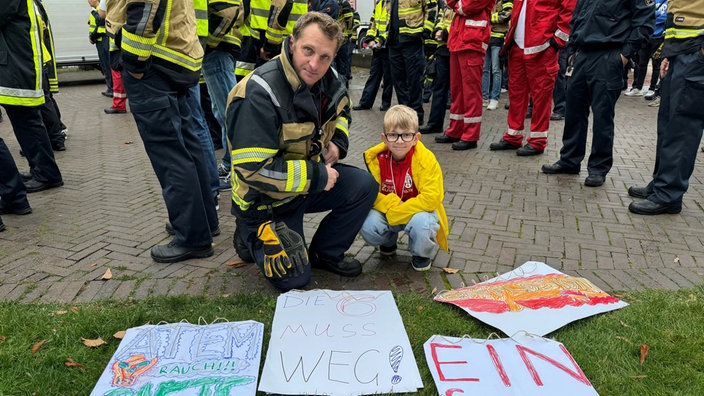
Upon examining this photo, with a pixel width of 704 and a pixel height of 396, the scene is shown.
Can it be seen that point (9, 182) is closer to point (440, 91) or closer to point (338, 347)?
point (338, 347)

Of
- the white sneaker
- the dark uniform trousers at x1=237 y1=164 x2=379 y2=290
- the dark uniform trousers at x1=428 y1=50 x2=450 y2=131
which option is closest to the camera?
the dark uniform trousers at x1=237 y1=164 x2=379 y2=290

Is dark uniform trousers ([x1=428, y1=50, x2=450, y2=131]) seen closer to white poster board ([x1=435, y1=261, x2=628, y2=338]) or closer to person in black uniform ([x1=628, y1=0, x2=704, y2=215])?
person in black uniform ([x1=628, y1=0, x2=704, y2=215])

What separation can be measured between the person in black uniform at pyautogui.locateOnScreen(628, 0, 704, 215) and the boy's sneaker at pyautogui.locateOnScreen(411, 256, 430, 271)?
2.07m

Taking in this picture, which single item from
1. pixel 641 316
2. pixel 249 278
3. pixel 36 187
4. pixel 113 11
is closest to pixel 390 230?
pixel 249 278

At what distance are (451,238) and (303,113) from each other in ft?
5.21

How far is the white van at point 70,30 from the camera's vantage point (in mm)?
11719

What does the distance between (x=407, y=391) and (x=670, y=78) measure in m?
3.45

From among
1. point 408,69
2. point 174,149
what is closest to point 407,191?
point 174,149

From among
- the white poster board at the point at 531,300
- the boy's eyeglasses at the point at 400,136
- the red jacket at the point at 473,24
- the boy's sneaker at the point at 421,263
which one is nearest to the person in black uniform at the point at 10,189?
the boy's eyeglasses at the point at 400,136

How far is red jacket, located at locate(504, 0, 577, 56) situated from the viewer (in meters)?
5.26

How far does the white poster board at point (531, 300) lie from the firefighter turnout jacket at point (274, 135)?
40.6 inches

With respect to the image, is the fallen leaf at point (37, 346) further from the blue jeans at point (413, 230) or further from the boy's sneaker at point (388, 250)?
the boy's sneaker at point (388, 250)

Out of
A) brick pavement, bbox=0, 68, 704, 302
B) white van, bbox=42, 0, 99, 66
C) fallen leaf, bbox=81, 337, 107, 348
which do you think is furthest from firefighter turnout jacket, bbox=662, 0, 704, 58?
white van, bbox=42, 0, 99, 66

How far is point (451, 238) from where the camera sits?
12.0 feet
